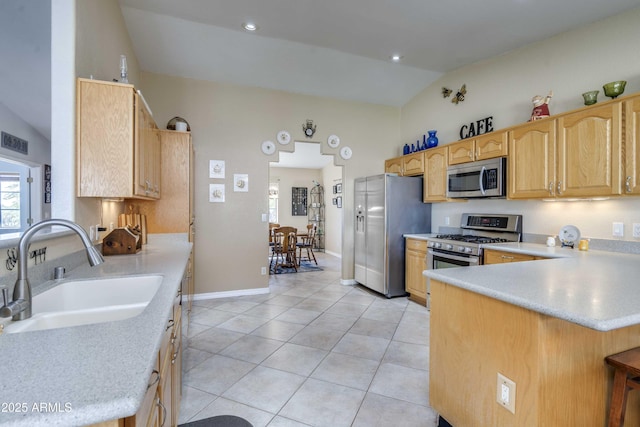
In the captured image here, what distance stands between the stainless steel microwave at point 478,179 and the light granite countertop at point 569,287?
128 cm

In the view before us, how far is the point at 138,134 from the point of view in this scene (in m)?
2.09

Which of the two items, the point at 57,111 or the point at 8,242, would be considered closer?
the point at 8,242

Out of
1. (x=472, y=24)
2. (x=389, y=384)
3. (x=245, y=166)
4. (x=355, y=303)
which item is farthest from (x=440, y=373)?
(x=245, y=166)

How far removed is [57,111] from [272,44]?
2.52 meters

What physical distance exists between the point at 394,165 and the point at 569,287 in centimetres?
371

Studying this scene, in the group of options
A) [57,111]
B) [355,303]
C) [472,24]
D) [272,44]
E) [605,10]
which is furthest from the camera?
[355,303]

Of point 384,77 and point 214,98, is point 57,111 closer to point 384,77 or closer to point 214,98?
point 214,98

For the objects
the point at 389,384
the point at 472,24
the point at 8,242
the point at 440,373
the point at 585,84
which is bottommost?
the point at 389,384

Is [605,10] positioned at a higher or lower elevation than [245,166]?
higher

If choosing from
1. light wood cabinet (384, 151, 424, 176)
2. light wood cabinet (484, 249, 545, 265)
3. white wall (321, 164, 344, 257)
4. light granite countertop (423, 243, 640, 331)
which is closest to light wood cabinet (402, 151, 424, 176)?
light wood cabinet (384, 151, 424, 176)

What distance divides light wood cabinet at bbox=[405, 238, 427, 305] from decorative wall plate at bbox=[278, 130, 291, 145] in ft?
7.55

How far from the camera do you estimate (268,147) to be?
14.6ft

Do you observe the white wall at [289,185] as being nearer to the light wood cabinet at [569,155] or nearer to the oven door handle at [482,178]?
the oven door handle at [482,178]

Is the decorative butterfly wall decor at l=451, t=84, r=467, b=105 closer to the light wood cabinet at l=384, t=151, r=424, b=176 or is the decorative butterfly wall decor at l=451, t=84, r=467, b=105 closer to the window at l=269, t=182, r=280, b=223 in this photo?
the light wood cabinet at l=384, t=151, r=424, b=176
